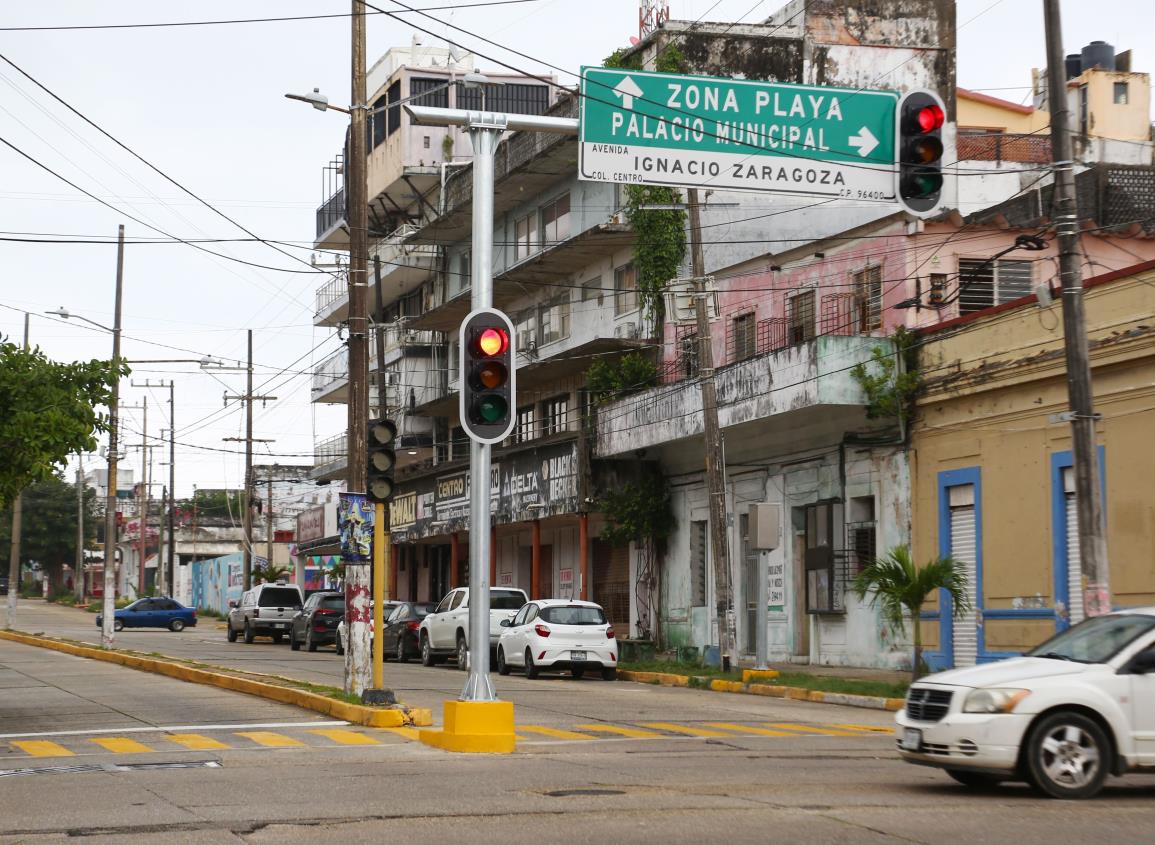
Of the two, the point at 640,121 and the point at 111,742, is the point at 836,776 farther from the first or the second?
the point at 111,742

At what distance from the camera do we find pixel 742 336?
35.3 meters

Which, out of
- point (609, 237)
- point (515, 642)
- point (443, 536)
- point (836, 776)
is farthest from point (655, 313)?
point (836, 776)

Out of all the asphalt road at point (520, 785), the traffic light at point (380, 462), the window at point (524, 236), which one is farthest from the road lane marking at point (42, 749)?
the window at point (524, 236)

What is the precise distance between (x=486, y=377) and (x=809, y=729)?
23.2 feet

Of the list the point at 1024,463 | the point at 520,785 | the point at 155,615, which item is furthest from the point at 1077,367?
the point at 155,615

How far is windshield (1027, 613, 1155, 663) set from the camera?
11.9 meters

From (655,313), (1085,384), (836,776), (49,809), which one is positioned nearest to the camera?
(49,809)

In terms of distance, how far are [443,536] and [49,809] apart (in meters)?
41.8

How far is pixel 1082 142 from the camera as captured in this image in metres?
39.4

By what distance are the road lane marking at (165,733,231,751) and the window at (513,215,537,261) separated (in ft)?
94.8

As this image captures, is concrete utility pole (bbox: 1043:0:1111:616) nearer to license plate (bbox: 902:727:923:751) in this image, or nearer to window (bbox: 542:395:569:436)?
license plate (bbox: 902:727:923:751)

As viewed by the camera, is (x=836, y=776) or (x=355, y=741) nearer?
(x=836, y=776)

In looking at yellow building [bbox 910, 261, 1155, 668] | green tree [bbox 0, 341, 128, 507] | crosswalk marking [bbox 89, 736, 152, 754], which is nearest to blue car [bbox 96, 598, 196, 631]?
yellow building [bbox 910, 261, 1155, 668]

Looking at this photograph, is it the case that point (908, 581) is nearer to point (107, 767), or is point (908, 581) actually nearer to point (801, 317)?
point (801, 317)
